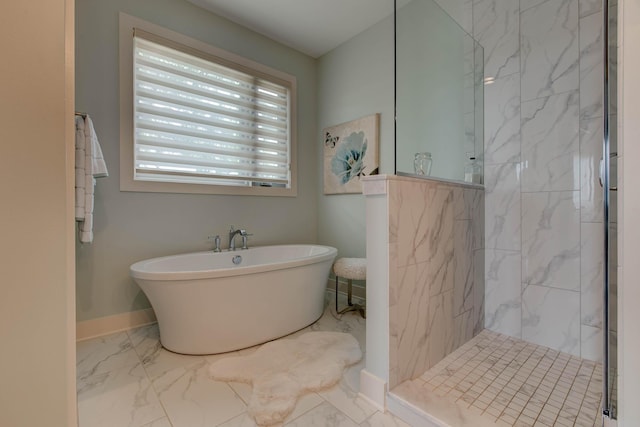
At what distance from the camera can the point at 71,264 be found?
0.66 metres

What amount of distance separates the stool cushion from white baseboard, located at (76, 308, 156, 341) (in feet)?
5.38

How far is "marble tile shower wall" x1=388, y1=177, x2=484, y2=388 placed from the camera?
1.38 metres

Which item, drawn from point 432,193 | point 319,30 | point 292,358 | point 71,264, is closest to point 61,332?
point 71,264

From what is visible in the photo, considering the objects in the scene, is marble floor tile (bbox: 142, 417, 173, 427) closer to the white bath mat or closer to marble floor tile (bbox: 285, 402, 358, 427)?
the white bath mat

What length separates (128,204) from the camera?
7.44 feet

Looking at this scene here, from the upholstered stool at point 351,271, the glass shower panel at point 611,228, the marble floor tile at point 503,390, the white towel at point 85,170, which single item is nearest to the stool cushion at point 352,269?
the upholstered stool at point 351,271

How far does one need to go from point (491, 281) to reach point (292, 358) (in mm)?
1566

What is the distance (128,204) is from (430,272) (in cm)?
232

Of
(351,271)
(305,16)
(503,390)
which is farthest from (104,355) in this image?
(305,16)

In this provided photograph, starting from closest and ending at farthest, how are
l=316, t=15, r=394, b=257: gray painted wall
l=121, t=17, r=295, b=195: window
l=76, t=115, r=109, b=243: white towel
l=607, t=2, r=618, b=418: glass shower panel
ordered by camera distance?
l=607, t=2, r=618, b=418: glass shower panel < l=76, t=115, r=109, b=243: white towel < l=121, t=17, r=295, b=195: window < l=316, t=15, r=394, b=257: gray painted wall

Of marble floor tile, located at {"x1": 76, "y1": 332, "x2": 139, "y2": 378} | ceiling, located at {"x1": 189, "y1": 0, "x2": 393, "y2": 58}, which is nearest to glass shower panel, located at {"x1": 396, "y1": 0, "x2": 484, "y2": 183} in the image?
ceiling, located at {"x1": 189, "y1": 0, "x2": 393, "y2": 58}

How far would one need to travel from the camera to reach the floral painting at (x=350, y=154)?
2.85 meters

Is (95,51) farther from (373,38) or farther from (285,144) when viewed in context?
Result: (373,38)

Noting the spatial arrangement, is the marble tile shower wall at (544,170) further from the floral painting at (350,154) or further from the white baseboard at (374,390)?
the white baseboard at (374,390)
